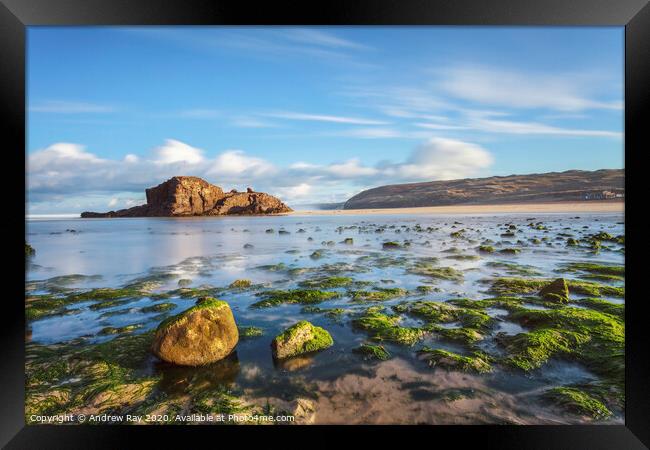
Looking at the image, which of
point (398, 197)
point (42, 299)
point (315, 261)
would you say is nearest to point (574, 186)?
point (398, 197)

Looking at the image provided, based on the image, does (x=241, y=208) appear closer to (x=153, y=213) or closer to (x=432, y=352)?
(x=153, y=213)

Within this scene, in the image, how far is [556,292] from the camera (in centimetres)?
573

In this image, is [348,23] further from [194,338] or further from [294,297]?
[294,297]

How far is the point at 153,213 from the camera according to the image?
63.6ft

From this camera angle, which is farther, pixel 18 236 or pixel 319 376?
pixel 319 376

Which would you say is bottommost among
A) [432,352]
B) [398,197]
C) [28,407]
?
[28,407]

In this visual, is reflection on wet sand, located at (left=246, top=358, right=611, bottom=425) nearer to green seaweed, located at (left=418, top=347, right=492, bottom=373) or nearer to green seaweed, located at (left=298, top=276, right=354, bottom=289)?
green seaweed, located at (left=418, top=347, right=492, bottom=373)

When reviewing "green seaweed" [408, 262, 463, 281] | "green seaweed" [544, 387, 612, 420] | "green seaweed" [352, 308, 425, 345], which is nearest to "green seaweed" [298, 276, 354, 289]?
"green seaweed" [352, 308, 425, 345]

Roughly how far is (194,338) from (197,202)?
18.2m

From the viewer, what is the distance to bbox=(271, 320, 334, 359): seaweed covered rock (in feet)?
13.0

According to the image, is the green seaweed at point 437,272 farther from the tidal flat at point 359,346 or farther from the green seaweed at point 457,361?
the green seaweed at point 457,361

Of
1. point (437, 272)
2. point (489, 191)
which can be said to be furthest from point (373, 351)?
point (489, 191)

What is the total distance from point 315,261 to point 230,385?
6.60 m

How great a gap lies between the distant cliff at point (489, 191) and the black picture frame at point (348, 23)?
9.00 meters
